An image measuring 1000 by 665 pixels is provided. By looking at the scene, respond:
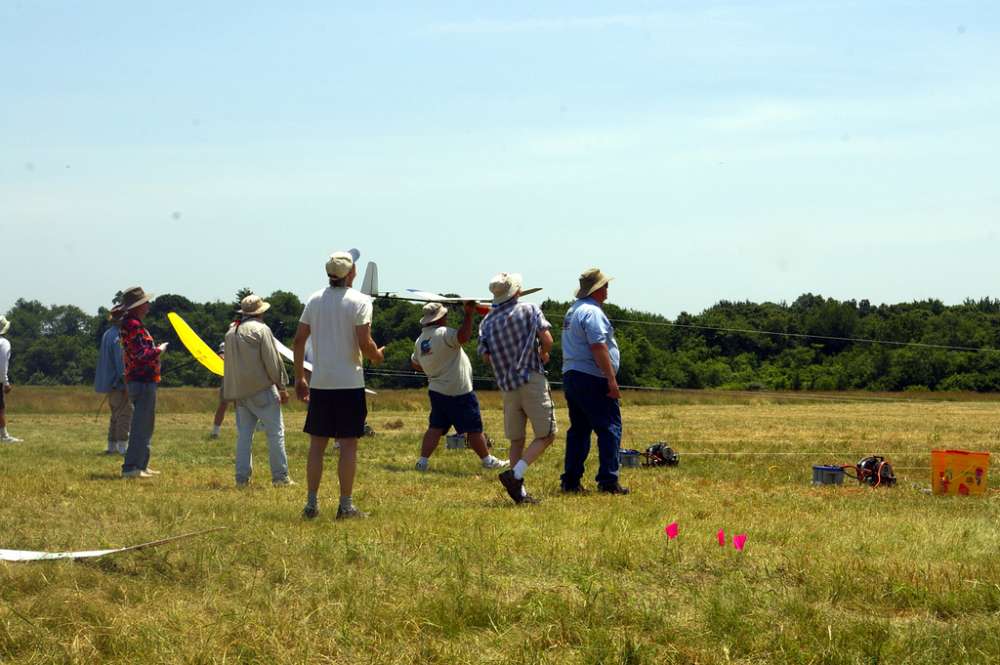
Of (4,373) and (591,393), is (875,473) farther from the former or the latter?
(4,373)

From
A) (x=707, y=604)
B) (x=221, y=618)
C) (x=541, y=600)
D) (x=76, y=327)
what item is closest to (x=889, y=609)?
(x=707, y=604)

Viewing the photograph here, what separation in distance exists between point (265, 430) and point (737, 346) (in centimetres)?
4695

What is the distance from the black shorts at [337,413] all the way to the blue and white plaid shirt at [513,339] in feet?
5.35

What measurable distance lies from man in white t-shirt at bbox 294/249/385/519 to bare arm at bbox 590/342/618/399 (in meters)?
1.95

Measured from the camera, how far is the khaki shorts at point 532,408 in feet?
23.8

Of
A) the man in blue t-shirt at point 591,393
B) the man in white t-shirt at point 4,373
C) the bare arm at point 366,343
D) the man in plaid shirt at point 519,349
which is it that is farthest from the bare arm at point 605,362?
the man in white t-shirt at point 4,373

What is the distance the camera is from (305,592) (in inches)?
144

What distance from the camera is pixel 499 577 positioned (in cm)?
390

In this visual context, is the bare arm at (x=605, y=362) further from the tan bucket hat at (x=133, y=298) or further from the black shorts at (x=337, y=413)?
the tan bucket hat at (x=133, y=298)

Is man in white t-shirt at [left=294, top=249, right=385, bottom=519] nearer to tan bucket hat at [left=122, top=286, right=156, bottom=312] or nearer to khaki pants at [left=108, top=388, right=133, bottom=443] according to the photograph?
tan bucket hat at [left=122, top=286, right=156, bottom=312]

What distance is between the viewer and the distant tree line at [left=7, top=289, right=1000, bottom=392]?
139 ft

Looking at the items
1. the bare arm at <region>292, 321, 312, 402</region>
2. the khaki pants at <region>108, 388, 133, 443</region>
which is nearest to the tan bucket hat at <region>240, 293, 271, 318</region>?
the bare arm at <region>292, 321, 312, 402</region>

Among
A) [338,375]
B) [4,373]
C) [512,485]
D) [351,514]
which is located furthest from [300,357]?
[4,373]

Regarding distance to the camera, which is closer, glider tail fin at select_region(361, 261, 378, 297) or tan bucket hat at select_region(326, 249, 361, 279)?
tan bucket hat at select_region(326, 249, 361, 279)
